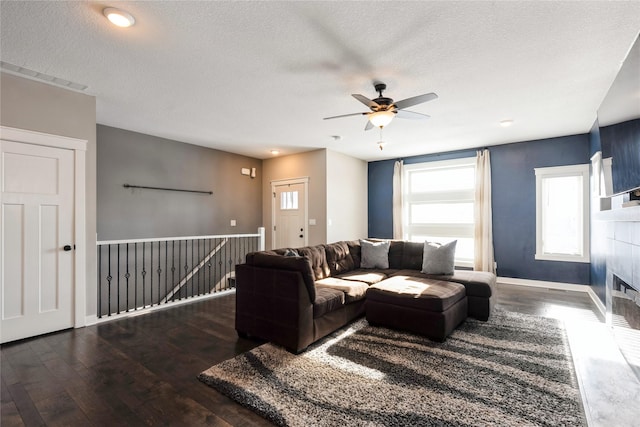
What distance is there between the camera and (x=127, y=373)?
240cm

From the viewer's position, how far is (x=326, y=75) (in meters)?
3.02

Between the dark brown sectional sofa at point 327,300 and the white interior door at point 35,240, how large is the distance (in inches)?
77.6

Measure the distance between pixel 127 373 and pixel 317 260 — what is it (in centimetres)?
233

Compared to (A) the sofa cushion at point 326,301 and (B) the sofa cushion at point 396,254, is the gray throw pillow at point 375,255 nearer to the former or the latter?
(B) the sofa cushion at point 396,254

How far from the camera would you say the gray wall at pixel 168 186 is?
4770 mm

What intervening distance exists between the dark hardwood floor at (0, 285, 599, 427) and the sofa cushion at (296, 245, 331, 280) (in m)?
1.20

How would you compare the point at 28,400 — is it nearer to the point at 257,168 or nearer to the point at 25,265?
the point at 25,265

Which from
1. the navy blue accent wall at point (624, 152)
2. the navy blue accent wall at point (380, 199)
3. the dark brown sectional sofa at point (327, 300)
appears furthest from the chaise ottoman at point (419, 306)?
the navy blue accent wall at point (380, 199)

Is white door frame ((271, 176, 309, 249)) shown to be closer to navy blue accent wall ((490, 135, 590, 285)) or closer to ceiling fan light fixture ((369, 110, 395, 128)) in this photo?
ceiling fan light fixture ((369, 110, 395, 128))

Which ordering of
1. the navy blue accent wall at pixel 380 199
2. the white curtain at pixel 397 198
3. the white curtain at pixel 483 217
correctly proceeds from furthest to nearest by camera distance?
the navy blue accent wall at pixel 380 199
the white curtain at pixel 397 198
the white curtain at pixel 483 217

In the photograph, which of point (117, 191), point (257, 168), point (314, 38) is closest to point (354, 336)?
point (314, 38)

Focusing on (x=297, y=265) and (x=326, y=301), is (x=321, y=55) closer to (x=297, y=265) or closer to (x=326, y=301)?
(x=297, y=265)

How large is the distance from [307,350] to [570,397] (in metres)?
1.96

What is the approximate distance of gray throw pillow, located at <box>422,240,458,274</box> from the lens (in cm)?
407
